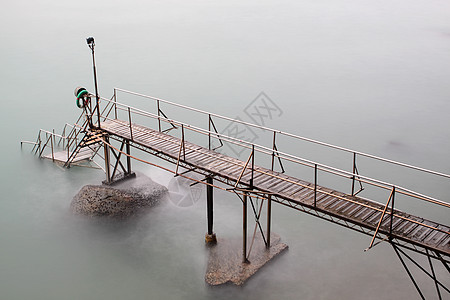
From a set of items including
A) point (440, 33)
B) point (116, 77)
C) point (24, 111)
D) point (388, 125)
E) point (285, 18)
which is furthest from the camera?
point (285, 18)

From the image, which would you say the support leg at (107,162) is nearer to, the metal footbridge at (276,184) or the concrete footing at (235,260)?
the metal footbridge at (276,184)

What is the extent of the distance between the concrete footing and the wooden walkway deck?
352 centimetres

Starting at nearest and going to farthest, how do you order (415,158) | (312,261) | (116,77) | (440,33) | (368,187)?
(312,261)
(368,187)
(415,158)
(116,77)
(440,33)

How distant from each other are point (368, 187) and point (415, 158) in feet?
14.8

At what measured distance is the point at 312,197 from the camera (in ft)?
57.8

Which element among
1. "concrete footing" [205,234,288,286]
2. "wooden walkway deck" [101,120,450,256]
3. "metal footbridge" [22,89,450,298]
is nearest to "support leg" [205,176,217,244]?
"metal footbridge" [22,89,450,298]

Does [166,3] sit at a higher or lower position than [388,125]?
higher

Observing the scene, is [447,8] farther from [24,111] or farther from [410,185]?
[24,111]

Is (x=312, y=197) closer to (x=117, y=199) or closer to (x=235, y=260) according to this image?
(x=235, y=260)

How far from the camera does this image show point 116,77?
40000 millimetres

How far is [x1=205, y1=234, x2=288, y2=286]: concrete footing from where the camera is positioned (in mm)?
20016

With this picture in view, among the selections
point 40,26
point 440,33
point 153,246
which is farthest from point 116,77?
point 440,33

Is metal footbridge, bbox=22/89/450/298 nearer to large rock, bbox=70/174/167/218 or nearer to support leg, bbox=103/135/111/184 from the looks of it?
support leg, bbox=103/135/111/184

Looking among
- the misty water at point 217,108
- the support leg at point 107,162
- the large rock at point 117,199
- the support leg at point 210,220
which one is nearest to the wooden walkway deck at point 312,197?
the support leg at point 210,220
